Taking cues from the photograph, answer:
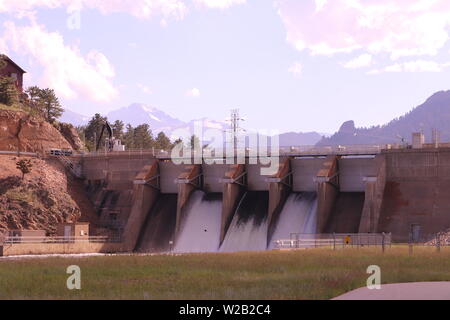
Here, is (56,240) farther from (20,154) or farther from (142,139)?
(142,139)

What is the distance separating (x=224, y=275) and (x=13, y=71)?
91946 mm

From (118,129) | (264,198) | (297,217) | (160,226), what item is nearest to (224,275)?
(297,217)

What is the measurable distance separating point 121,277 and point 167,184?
190ft

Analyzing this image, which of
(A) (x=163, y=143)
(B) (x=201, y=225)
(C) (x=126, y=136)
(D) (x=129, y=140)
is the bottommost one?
(B) (x=201, y=225)

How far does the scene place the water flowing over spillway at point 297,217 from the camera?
82.3m

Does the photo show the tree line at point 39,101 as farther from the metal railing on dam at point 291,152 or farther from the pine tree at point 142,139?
the pine tree at point 142,139

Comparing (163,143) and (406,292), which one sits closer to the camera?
(406,292)

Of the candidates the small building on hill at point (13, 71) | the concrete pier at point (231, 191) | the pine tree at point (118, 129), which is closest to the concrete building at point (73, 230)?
the concrete pier at point (231, 191)

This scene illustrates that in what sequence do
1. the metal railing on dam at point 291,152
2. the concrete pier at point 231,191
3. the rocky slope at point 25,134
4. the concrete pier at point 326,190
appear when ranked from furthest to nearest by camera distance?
the rocky slope at point 25,134 < the metal railing on dam at point 291,152 < the concrete pier at point 231,191 < the concrete pier at point 326,190

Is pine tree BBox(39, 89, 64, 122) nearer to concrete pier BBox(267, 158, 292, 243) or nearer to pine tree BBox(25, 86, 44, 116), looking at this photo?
pine tree BBox(25, 86, 44, 116)

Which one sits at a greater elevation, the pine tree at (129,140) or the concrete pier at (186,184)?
the pine tree at (129,140)

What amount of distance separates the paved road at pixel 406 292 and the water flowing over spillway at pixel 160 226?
57.3 meters

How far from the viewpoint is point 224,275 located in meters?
40.8

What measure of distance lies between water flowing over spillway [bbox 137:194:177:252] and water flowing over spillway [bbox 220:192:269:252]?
7987mm
